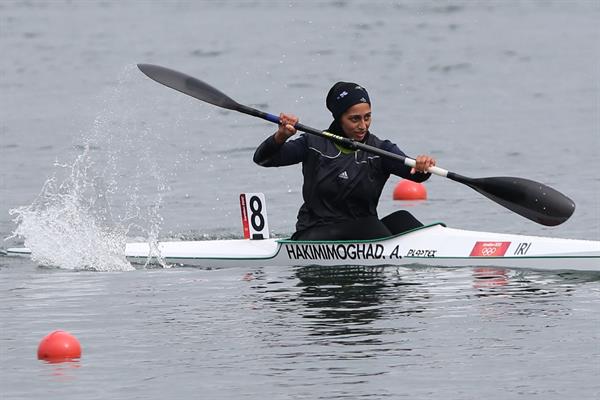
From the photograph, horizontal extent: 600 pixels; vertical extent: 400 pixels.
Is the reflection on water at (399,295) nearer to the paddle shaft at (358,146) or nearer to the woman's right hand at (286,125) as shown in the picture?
the paddle shaft at (358,146)

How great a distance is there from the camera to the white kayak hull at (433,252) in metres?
14.2

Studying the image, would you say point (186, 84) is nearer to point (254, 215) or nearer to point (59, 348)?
point (254, 215)

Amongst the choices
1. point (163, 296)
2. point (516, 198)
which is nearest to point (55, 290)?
point (163, 296)

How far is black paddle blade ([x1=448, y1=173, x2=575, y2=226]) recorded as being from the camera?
14.7m

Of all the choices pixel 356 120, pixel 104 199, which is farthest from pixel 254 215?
pixel 104 199

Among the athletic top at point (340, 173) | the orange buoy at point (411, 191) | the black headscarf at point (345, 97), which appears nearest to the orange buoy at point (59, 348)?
the athletic top at point (340, 173)

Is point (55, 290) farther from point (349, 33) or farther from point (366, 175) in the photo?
point (349, 33)

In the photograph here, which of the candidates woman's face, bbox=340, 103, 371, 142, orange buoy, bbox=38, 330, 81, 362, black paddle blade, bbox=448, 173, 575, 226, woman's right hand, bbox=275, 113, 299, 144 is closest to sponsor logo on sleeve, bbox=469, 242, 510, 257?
black paddle blade, bbox=448, 173, 575, 226

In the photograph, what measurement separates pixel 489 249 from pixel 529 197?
739mm

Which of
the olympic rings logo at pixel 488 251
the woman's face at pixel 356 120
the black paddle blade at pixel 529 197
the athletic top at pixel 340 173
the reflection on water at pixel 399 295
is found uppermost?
the woman's face at pixel 356 120

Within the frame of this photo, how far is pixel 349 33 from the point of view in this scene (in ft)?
138

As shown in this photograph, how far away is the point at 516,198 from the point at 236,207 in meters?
6.08

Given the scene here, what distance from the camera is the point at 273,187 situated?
870 inches

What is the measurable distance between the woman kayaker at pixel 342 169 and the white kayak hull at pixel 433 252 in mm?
149
